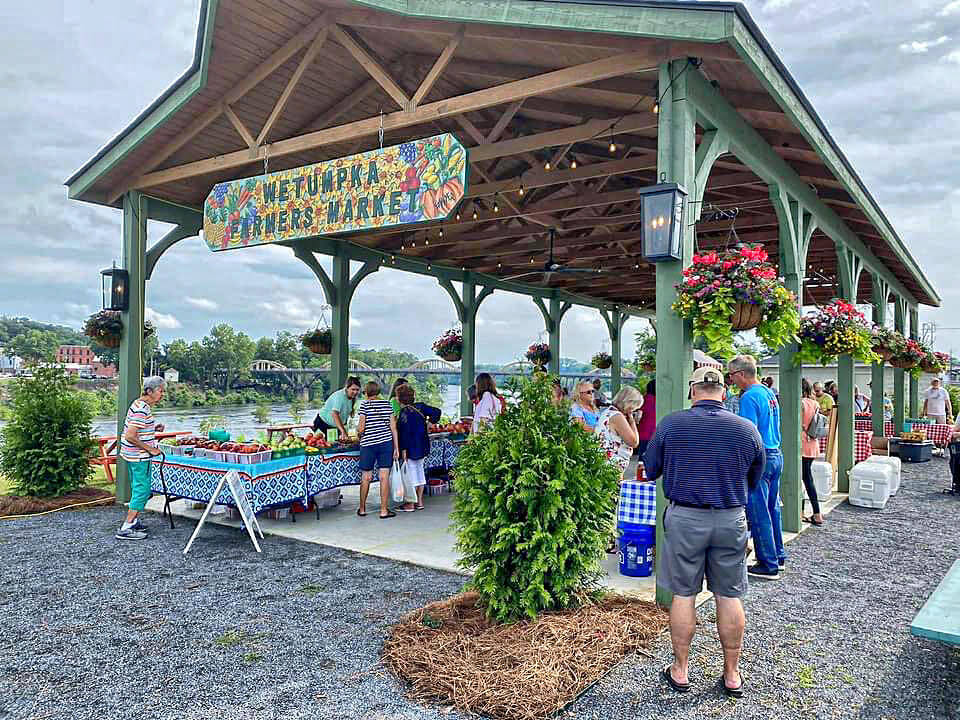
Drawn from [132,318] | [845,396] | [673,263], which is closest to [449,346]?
[132,318]

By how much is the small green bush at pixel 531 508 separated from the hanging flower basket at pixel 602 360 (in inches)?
604

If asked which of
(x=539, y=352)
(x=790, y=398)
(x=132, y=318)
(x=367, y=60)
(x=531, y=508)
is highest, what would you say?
(x=367, y=60)

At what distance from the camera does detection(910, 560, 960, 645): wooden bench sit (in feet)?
9.09

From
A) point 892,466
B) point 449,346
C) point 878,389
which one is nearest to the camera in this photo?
point 892,466

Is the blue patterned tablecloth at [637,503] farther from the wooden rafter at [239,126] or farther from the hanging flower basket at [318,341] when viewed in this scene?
the hanging flower basket at [318,341]

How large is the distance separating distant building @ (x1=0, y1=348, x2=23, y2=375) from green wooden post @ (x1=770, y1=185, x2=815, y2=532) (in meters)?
8.00

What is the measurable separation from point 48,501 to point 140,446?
227cm

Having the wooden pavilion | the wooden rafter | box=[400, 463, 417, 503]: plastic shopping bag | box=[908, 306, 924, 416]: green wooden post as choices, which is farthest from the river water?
box=[908, 306, 924, 416]: green wooden post

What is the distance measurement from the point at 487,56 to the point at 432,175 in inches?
48.9

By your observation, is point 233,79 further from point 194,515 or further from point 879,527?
point 879,527

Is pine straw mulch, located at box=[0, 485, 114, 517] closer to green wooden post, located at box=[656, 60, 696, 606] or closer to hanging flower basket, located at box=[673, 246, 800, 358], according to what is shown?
green wooden post, located at box=[656, 60, 696, 606]

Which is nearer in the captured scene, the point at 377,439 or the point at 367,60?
the point at 367,60

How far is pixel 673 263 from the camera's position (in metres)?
4.10

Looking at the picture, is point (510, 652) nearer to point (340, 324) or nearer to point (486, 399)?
point (486, 399)
